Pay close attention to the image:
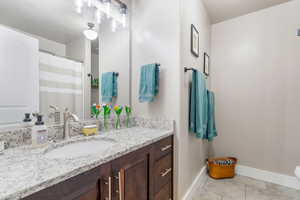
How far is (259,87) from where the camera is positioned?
7.06ft

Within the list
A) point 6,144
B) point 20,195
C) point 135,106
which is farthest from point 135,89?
point 20,195

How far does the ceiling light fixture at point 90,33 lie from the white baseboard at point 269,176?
8.64 feet

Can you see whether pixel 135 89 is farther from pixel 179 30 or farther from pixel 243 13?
pixel 243 13

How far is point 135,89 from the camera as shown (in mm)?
1701

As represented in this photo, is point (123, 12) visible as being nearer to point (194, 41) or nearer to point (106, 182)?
point (194, 41)

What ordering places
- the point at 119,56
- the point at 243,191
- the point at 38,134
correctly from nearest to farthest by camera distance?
the point at 38,134 < the point at 119,56 < the point at 243,191

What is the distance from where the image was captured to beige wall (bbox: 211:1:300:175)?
1.95 m

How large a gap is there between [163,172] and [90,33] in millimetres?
1394

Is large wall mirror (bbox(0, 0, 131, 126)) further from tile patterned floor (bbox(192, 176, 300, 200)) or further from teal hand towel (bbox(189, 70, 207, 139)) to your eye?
tile patterned floor (bbox(192, 176, 300, 200))

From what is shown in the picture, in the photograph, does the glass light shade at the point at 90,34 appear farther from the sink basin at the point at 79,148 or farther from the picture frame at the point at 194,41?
the picture frame at the point at 194,41

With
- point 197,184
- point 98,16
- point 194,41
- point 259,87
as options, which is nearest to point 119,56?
point 98,16

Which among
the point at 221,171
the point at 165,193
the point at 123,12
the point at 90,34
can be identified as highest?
the point at 123,12

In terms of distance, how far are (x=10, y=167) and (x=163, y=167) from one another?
39.2 inches

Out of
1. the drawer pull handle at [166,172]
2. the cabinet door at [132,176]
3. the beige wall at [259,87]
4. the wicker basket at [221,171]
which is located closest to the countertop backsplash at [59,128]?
the drawer pull handle at [166,172]
